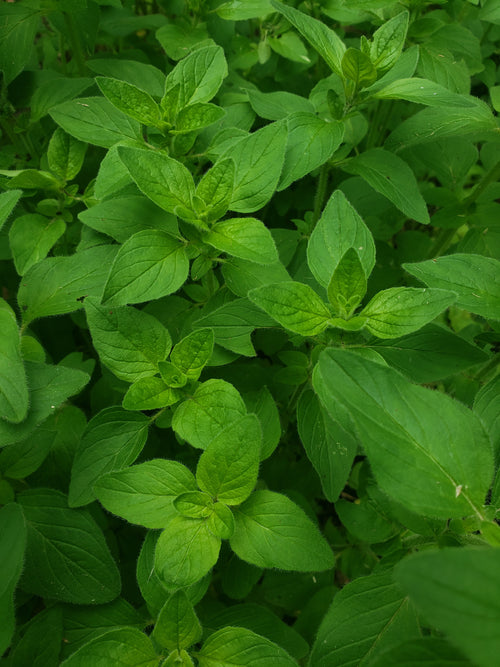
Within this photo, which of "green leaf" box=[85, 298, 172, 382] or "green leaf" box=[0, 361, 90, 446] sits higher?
"green leaf" box=[85, 298, 172, 382]

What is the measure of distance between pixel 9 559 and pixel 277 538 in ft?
2.39

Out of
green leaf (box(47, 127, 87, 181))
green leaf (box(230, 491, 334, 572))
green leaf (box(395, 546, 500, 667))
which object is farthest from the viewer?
green leaf (box(47, 127, 87, 181))

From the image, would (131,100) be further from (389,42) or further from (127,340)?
(389,42)

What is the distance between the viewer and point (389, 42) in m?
1.70

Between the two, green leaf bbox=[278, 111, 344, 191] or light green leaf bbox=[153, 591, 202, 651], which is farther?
green leaf bbox=[278, 111, 344, 191]

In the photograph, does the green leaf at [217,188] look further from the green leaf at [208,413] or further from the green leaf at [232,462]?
the green leaf at [232,462]

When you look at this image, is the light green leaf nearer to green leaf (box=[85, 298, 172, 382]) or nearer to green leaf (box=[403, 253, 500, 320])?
green leaf (box=[85, 298, 172, 382])

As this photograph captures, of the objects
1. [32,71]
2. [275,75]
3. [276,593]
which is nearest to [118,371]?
[276,593]

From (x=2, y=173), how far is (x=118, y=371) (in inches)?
36.2

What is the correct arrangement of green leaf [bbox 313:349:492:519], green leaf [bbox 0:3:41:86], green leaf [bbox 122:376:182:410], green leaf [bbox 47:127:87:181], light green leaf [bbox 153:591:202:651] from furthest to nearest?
1. green leaf [bbox 0:3:41:86]
2. green leaf [bbox 47:127:87:181]
3. green leaf [bbox 122:376:182:410]
4. light green leaf [bbox 153:591:202:651]
5. green leaf [bbox 313:349:492:519]

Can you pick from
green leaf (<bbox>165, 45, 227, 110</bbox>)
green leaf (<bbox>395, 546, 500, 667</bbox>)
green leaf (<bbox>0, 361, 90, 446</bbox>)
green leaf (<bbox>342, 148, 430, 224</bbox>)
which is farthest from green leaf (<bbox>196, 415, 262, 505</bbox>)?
green leaf (<bbox>165, 45, 227, 110</bbox>)

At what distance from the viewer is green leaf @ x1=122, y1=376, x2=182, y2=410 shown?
1.52 meters

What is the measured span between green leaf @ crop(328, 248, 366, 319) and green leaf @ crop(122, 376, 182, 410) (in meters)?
0.56

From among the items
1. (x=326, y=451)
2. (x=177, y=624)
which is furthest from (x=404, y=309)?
(x=177, y=624)
